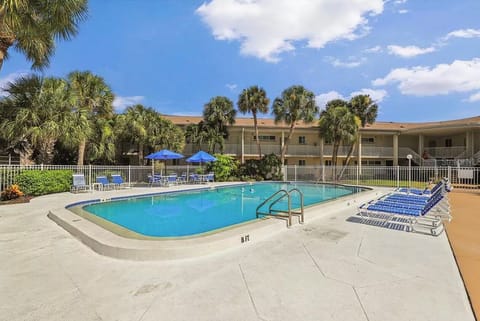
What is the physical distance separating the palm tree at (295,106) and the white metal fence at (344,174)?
4752 millimetres

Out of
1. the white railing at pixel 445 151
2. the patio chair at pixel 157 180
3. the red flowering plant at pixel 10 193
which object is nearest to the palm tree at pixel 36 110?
the red flowering plant at pixel 10 193

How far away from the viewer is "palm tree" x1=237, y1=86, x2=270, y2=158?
949 inches

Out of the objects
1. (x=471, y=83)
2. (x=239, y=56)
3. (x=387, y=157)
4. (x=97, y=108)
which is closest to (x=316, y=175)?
(x=387, y=157)

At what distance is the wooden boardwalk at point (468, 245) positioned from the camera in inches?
141

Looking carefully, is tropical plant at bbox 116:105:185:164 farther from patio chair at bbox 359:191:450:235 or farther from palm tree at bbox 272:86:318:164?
patio chair at bbox 359:191:450:235

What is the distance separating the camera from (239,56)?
19.1m

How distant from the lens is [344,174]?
24.9m

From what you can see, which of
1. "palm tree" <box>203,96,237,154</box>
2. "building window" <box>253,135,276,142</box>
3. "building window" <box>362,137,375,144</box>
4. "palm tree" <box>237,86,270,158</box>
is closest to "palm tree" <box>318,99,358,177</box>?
"palm tree" <box>237,86,270,158</box>

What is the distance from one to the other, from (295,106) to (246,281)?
21332 millimetres

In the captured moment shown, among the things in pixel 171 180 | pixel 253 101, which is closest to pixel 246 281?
pixel 171 180

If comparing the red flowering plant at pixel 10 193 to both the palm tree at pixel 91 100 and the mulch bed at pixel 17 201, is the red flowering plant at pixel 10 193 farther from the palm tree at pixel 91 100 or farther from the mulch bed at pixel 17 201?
the palm tree at pixel 91 100

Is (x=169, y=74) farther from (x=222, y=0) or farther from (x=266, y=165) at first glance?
(x=222, y=0)

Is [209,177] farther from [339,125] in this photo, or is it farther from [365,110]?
[365,110]

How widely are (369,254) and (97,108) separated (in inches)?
739
